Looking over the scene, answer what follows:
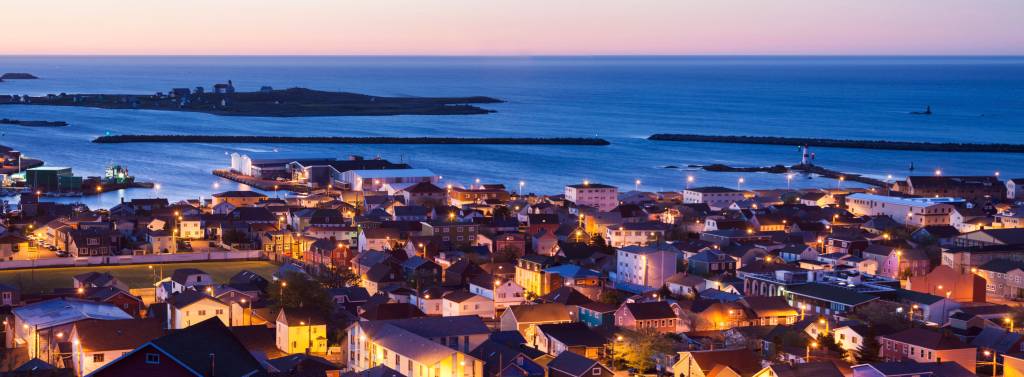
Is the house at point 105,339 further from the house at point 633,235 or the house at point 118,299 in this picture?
the house at point 633,235

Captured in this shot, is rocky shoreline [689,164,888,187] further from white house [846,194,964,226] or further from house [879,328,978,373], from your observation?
house [879,328,978,373]

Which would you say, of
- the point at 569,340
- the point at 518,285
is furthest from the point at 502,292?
the point at 569,340

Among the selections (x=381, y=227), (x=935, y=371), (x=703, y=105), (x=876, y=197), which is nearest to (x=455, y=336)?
(x=935, y=371)

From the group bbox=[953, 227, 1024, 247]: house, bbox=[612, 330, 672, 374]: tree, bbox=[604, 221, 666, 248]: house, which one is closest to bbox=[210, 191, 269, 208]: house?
bbox=[604, 221, 666, 248]: house

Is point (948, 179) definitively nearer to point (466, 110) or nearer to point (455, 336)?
point (455, 336)

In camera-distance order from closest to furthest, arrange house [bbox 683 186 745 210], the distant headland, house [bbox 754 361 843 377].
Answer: house [bbox 754 361 843 377], house [bbox 683 186 745 210], the distant headland

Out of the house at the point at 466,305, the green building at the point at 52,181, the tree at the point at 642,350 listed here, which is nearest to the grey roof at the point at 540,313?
the house at the point at 466,305
